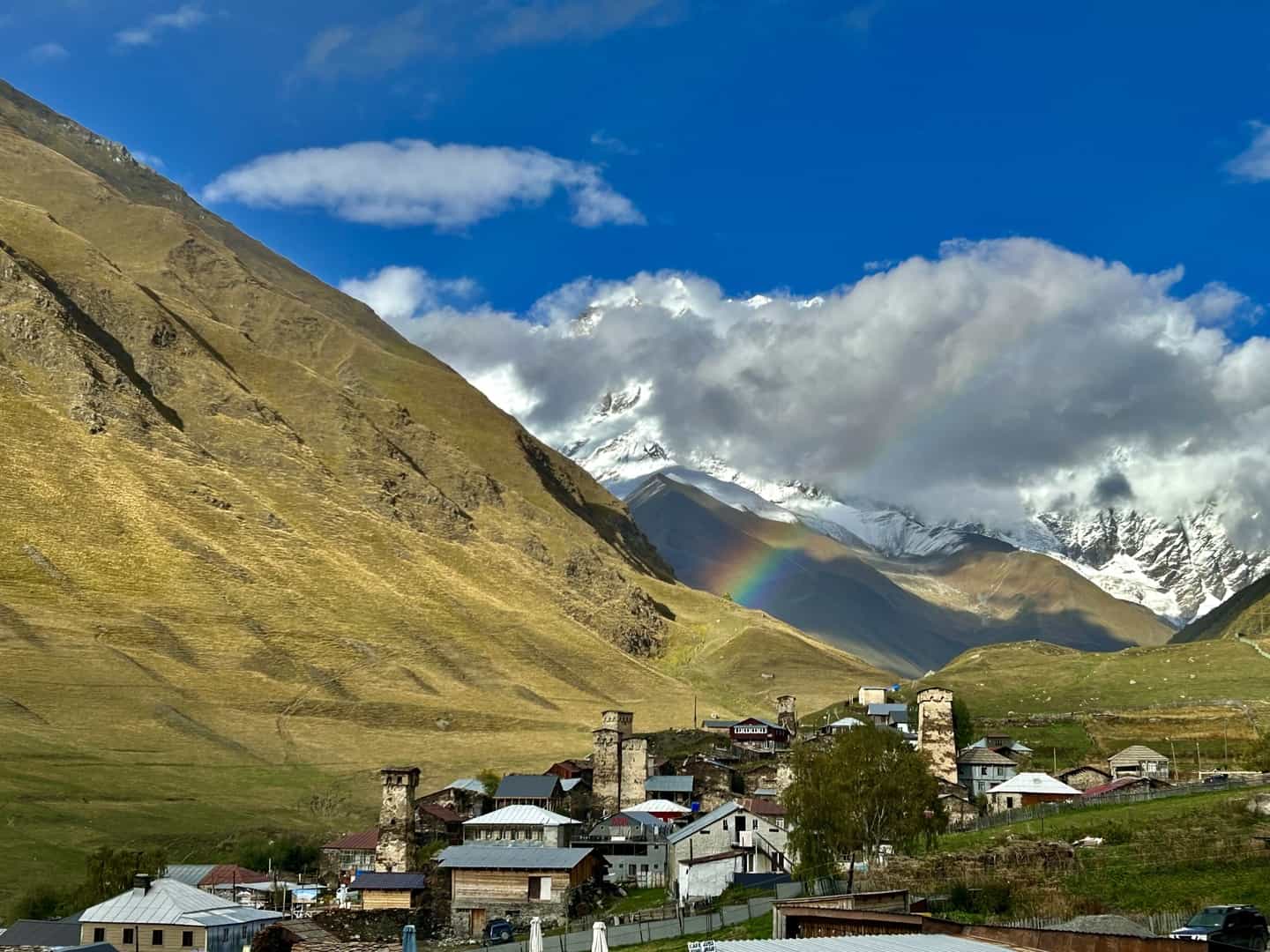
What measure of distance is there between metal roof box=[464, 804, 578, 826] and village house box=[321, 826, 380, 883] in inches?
427

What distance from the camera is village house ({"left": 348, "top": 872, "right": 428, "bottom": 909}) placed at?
80438 millimetres

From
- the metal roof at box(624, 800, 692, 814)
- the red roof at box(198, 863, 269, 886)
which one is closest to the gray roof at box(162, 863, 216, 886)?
the red roof at box(198, 863, 269, 886)

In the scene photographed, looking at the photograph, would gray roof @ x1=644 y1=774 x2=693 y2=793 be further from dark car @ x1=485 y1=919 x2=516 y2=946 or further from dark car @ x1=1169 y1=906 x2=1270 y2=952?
dark car @ x1=1169 y1=906 x2=1270 y2=952

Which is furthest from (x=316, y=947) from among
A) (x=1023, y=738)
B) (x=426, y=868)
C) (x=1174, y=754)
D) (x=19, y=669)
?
(x=19, y=669)

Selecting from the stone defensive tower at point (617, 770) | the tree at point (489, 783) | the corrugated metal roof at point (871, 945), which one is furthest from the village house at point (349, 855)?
the corrugated metal roof at point (871, 945)

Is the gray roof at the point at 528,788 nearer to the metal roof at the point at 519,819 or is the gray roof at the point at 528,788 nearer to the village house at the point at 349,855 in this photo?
the village house at the point at 349,855

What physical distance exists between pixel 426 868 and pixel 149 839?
200 feet

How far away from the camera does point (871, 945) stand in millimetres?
28484

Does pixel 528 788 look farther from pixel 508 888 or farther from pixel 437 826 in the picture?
pixel 508 888

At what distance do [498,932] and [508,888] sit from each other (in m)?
4.02

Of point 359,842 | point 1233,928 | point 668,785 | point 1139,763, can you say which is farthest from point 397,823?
point 1233,928

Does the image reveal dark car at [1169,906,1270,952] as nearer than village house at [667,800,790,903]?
Yes

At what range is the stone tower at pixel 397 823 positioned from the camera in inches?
3479

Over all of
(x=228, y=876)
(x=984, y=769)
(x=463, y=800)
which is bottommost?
(x=228, y=876)
